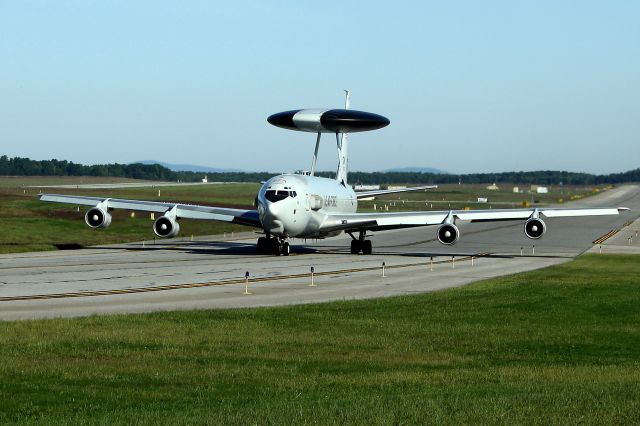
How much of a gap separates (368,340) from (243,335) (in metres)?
3.63

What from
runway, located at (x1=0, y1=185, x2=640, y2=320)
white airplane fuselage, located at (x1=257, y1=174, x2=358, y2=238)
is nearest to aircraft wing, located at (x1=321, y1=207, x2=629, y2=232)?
white airplane fuselage, located at (x1=257, y1=174, x2=358, y2=238)

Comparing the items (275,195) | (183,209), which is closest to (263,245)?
(275,195)

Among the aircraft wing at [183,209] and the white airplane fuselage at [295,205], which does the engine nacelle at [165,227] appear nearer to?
the aircraft wing at [183,209]

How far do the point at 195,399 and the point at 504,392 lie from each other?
6061 millimetres

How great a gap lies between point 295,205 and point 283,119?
41.1 ft

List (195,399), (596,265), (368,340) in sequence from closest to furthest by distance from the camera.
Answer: (195,399) → (368,340) → (596,265)

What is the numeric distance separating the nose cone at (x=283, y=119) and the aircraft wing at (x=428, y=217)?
9441 mm

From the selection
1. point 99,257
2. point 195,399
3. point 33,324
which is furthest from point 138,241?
point 195,399

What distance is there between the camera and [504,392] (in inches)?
801

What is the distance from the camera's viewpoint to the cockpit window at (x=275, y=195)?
66.2m

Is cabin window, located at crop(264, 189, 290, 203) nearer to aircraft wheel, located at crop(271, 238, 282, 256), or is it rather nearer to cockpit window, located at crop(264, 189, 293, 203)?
cockpit window, located at crop(264, 189, 293, 203)

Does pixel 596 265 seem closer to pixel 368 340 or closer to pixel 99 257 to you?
pixel 99 257

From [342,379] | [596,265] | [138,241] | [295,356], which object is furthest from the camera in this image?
[138,241]

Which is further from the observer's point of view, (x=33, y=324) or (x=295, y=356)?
(x=33, y=324)
